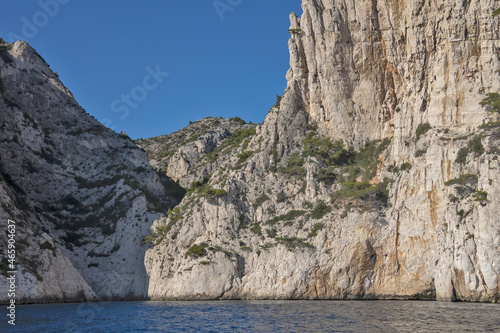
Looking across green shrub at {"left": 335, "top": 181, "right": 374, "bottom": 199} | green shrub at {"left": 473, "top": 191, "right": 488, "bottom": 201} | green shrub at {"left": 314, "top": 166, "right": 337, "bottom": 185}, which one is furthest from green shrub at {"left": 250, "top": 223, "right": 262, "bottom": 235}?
green shrub at {"left": 473, "top": 191, "right": 488, "bottom": 201}

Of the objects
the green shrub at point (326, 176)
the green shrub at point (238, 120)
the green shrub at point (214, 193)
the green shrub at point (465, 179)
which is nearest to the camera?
the green shrub at point (465, 179)

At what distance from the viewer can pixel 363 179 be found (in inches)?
2472

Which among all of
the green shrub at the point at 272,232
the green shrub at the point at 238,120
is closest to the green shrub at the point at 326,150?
the green shrub at the point at 272,232

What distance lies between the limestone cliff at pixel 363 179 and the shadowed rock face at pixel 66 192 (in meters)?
5.61

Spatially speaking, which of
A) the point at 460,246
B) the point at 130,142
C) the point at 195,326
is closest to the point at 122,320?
the point at 195,326

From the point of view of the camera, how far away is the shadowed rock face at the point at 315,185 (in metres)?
49.9

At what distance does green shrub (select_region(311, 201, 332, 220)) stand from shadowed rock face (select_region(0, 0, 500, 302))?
0.17 metres

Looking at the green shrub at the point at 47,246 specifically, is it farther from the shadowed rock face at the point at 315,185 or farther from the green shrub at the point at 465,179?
the green shrub at the point at 465,179

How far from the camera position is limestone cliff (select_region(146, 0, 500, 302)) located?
48.3 metres

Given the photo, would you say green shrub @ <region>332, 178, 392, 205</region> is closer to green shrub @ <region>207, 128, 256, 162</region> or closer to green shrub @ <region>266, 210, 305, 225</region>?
green shrub @ <region>266, 210, 305, 225</region>

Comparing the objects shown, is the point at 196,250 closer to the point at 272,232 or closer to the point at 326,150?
the point at 272,232

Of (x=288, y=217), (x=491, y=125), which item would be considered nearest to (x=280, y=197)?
(x=288, y=217)

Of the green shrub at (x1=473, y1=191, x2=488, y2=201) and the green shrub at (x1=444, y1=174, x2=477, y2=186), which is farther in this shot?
the green shrub at (x1=444, y1=174, x2=477, y2=186)

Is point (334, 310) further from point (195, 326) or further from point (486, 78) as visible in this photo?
point (486, 78)
